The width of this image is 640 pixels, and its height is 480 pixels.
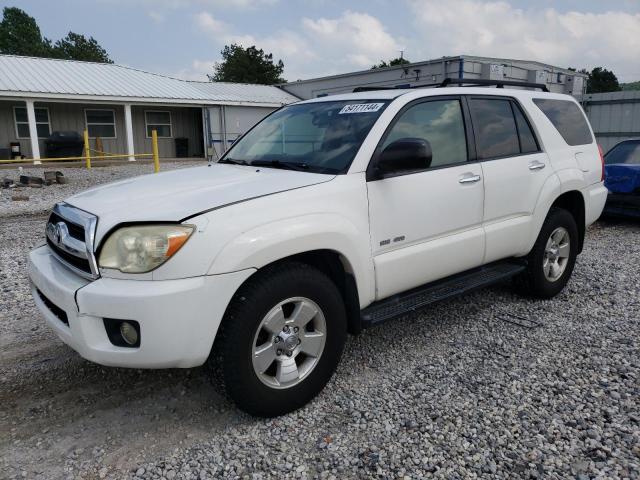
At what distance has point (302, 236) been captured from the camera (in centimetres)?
270

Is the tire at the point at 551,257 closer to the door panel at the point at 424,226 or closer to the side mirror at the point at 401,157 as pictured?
the door panel at the point at 424,226

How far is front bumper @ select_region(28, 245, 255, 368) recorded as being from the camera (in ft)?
7.68

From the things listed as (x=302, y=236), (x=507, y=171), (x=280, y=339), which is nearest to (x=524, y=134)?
(x=507, y=171)

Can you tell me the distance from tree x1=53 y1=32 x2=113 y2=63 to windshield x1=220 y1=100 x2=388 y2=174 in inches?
2669

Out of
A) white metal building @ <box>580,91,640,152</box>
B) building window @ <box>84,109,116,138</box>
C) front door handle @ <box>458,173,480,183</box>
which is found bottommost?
front door handle @ <box>458,173,480,183</box>

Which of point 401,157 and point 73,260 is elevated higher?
point 401,157

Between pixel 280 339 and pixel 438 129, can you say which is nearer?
pixel 280 339

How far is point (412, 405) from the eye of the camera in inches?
117

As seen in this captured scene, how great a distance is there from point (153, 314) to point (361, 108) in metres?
1.99

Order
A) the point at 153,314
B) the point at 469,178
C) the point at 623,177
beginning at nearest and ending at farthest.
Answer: the point at 153,314, the point at 469,178, the point at 623,177

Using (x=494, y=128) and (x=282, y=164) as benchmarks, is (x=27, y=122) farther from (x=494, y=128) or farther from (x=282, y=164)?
(x=494, y=128)

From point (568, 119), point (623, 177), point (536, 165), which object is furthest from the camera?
point (623, 177)

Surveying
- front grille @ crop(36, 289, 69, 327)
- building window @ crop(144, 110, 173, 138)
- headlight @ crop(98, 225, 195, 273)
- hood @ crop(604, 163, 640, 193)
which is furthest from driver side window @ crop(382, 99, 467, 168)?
building window @ crop(144, 110, 173, 138)

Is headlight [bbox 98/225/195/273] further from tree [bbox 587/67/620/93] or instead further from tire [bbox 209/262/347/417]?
tree [bbox 587/67/620/93]
